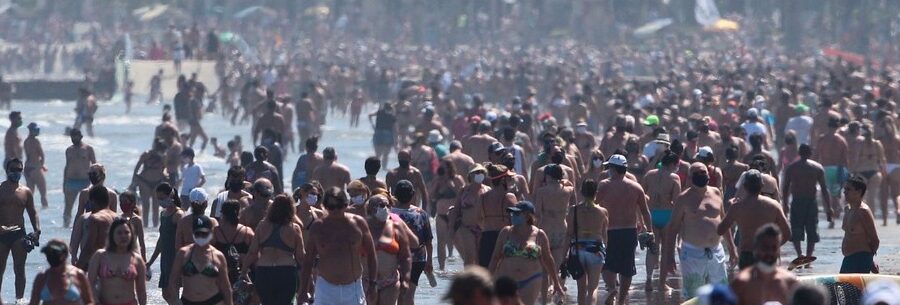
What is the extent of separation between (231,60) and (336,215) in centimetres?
4417

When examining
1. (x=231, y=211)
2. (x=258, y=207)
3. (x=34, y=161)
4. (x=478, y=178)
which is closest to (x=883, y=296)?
(x=231, y=211)

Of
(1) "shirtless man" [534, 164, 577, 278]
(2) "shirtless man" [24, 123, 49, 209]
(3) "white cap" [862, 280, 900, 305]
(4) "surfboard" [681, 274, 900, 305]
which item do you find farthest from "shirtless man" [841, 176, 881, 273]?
(2) "shirtless man" [24, 123, 49, 209]

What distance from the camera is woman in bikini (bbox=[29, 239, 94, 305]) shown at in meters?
9.52

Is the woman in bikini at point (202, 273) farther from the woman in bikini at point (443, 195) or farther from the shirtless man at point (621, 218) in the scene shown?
the woman in bikini at point (443, 195)

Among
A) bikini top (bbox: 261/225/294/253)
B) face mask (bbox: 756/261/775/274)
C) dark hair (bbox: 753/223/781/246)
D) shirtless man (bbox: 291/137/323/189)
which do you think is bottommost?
shirtless man (bbox: 291/137/323/189)

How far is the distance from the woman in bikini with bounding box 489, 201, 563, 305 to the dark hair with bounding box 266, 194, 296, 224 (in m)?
1.22

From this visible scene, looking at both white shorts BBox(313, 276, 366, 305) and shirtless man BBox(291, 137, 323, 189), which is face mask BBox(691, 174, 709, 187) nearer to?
white shorts BBox(313, 276, 366, 305)

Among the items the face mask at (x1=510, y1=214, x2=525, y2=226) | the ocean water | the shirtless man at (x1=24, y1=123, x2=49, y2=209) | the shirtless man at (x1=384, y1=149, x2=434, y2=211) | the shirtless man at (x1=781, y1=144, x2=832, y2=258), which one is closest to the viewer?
the face mask at (x1=510, y1=214, x2=525, y2=226)

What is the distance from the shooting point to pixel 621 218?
540 inches

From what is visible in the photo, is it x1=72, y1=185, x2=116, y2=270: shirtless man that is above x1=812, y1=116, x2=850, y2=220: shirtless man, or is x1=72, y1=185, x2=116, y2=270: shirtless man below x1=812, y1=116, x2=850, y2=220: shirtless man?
above

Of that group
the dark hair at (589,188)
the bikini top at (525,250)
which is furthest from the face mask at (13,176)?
the bikini top at (525,250)

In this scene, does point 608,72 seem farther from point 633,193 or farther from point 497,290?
point 497,290

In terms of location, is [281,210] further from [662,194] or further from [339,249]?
[662,194]

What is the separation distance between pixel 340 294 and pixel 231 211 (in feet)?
3.66
